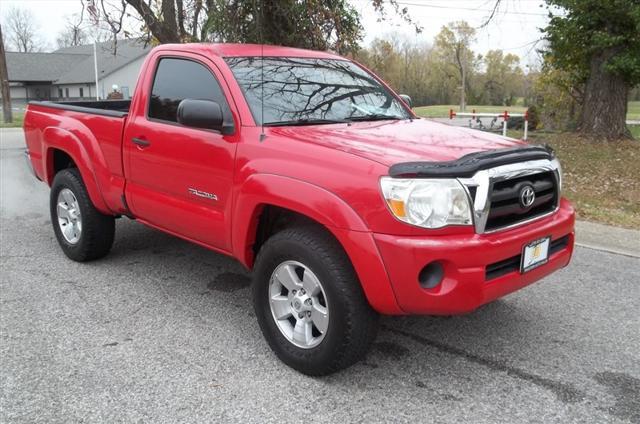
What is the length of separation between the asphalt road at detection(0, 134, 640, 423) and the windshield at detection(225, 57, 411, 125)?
1.43m

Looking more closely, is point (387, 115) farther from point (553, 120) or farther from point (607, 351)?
point (553, 120)

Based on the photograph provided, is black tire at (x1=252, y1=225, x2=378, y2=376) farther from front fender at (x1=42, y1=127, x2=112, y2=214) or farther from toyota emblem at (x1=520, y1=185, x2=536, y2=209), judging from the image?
front fender at (x1=42, y1=127, x2=112, y2=214)

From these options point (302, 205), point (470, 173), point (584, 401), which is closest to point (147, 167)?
point (302, 205)

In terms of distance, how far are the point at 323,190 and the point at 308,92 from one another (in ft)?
4.08

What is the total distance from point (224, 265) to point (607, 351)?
3.08m

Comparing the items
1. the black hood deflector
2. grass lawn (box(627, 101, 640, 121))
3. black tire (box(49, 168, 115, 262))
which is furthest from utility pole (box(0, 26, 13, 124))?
grass lawn (box(627, 101, 640, 121))

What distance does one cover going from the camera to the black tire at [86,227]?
5.01 meters

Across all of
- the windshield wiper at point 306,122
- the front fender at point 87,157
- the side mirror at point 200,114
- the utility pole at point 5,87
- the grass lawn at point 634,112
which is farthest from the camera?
the grass lawn at point 634,112

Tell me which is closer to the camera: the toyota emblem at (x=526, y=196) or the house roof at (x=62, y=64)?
the toyota emblem at (x=526, y=196)

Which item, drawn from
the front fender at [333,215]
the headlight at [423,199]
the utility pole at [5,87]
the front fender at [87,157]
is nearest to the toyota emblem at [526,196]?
the headlight at [423,199]

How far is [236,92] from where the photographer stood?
147 inches

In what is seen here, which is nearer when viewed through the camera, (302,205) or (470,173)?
(470,173)

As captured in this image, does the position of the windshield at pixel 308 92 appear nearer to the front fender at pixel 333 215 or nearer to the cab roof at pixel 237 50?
the cab roof at pixel 237 50

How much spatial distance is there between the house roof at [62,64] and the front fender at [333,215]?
52348 millimetres
